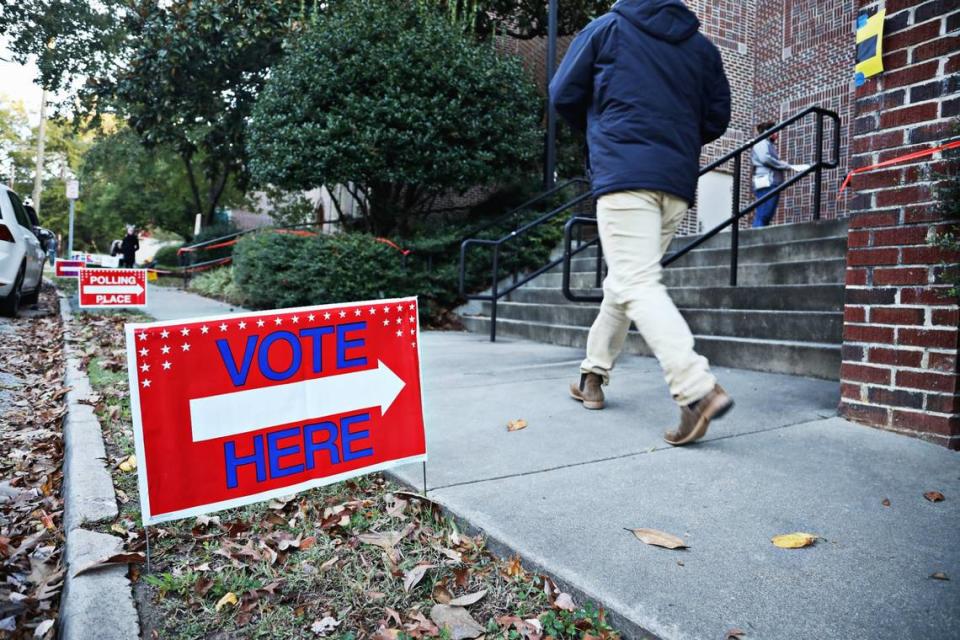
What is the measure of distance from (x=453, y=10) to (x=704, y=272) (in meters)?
7.33

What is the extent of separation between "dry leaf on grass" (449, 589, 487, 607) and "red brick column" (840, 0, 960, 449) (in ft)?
7.62

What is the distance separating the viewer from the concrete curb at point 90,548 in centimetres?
180

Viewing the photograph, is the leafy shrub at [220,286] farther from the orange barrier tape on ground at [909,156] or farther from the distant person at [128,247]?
the orange barrier tape on ground at [909,156]

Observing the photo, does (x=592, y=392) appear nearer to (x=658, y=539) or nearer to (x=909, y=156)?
(x=658, y=539)

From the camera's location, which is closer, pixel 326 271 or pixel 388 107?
pixel 326 271

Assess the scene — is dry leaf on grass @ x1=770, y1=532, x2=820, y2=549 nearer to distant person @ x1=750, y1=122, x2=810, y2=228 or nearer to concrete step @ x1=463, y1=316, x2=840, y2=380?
concrete step @ x1=463, y1=316, x2=840, y2=380

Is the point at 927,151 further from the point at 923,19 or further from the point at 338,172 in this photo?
the point at 338,172

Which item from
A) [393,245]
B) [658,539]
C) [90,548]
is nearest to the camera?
[658,539]

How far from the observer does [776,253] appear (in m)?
5.97

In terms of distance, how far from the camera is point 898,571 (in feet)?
6.10

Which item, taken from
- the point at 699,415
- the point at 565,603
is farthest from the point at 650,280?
the point at 565,603

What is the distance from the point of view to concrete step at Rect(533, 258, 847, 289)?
5.05 metres

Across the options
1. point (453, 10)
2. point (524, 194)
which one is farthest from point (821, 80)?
point (453, 10)

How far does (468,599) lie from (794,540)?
3.41 feet
